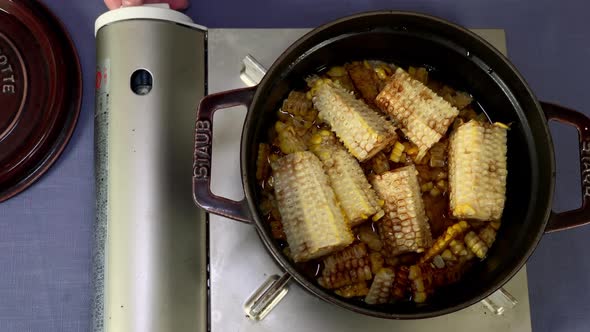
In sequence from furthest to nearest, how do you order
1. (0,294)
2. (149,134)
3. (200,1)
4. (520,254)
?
(200,1) → (0,294) → (149,134) → (520,254)

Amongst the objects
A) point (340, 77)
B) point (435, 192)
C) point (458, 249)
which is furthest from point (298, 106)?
point (458, 249)

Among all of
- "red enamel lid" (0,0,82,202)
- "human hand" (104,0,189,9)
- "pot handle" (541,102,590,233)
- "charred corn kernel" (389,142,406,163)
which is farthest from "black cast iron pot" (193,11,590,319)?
"red enamel lid" (0,0,82,202)

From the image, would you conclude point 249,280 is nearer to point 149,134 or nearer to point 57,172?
point 149,134

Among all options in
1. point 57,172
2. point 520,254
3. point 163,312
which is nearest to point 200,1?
point 57,172

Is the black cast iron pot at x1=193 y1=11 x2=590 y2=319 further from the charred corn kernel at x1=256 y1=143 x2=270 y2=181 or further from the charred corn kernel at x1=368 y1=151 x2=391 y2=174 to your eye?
the charred corn kernel at x1=368 y1=151 x2=391 y2=174

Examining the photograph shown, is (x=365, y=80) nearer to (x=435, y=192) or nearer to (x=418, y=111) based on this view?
(x=418, y=111)

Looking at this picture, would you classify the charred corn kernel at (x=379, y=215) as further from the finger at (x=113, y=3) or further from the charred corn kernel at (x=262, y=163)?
the finger at (x=113, y=3)
